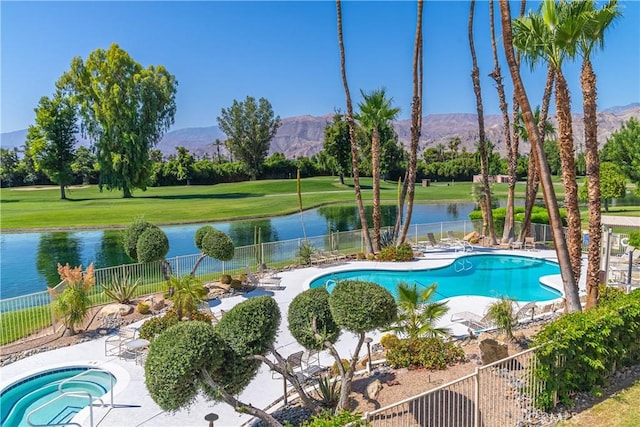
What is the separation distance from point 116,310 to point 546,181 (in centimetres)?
1060

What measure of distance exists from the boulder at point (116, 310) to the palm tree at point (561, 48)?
36.4ft

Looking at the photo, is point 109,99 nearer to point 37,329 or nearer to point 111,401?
point 37,329

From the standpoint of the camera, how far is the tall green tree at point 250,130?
63.3 meters

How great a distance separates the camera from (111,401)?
680 centimetres

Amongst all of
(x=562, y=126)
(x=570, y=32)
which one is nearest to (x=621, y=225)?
(x=562, y=126)

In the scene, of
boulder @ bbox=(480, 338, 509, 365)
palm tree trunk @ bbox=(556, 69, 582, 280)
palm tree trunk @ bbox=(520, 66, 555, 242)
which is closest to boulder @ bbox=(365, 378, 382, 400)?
boulder @ bbox=(480, 338, 509, 365)

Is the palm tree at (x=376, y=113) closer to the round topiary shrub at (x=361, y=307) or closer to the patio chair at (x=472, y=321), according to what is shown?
the patio chair at (x=472, y=321)

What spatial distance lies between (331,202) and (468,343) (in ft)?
115

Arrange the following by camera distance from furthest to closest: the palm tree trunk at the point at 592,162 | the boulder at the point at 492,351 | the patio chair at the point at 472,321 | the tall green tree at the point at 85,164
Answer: the tall green tree at the point at 85,164 < the patio chair at the point at 472,321 < the palm tree trunk at the point at 592,162 < the boulder at the point at 492,351

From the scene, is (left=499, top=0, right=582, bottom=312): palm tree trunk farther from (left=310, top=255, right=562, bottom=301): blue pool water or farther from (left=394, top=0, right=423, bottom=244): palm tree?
(left=394, top=0, right=423, bottom=244): palm tree

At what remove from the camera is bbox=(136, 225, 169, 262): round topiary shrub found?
1160cm

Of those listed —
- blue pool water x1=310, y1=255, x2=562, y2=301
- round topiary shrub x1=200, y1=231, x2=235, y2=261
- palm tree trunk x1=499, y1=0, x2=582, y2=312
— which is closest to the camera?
palm tree trunk x1=499, y1=0, x2=582, y2=312

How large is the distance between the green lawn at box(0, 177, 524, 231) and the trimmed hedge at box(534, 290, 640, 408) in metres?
27.4

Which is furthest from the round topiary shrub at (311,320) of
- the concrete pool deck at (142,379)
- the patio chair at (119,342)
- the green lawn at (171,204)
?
the green lawn at (171,204)
